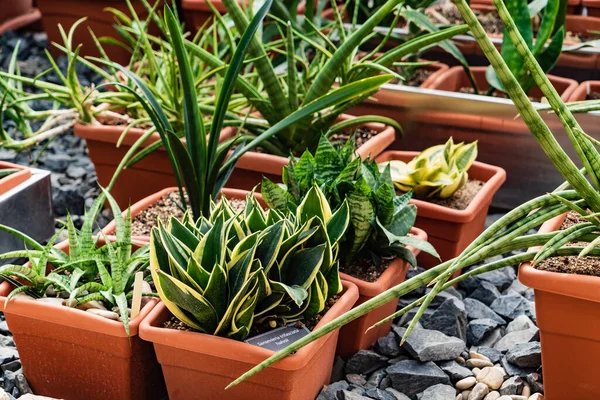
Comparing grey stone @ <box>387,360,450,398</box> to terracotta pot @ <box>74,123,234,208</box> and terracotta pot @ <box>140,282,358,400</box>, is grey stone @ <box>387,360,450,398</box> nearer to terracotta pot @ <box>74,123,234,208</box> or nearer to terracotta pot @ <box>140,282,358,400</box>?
terracotta pot @ <box>140,282,358,400</box>

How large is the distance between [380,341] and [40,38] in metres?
2.67

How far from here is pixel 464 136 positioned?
2.25 metres

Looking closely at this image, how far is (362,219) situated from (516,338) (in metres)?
0.44

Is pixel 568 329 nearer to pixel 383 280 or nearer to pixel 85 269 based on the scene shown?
pixel 383 280

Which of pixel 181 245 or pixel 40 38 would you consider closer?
pixel 181 245

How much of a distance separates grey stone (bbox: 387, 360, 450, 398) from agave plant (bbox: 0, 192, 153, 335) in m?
0.49

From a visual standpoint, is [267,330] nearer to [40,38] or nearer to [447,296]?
[447,296]

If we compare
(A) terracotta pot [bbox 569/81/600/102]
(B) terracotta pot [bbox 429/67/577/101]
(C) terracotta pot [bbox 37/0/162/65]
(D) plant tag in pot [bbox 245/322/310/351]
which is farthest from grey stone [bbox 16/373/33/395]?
(C) terracotta pot [bbox 37/0/162/65]

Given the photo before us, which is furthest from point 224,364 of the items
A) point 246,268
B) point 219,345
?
point 246,268

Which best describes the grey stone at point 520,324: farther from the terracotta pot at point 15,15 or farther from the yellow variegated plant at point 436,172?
the terracotta pot at point 15,15

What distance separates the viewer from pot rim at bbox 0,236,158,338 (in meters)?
1.36

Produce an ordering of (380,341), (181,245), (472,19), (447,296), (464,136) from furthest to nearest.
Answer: (464,136), (447,296), (380,341), (181,245), (472,19)

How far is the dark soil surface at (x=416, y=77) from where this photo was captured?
8.43ft

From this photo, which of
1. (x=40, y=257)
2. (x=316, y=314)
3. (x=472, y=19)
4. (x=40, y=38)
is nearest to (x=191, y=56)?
(x=40, y=257)
